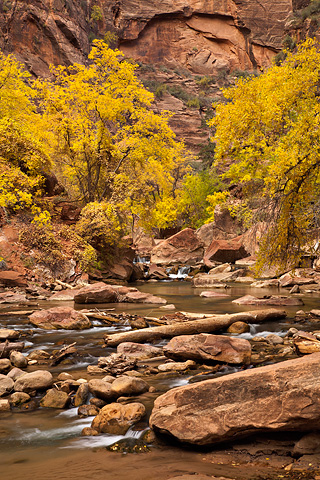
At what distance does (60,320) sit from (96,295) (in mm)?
4150

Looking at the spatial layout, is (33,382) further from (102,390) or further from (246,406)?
(246,406)

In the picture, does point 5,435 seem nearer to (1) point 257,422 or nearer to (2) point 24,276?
(1) point 257,422

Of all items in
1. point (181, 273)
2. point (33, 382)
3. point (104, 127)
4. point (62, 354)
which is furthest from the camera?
point (181, 273)

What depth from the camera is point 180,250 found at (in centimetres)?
3303

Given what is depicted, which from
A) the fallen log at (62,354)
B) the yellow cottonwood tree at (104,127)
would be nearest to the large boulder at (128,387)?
the fallen log at (62,354)

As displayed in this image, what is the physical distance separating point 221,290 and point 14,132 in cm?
1217

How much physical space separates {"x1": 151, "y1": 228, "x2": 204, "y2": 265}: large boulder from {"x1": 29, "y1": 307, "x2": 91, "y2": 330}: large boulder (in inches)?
854

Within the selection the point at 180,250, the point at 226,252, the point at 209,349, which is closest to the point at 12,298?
the point at 209,349

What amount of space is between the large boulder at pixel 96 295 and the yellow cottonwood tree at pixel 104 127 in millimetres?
8499

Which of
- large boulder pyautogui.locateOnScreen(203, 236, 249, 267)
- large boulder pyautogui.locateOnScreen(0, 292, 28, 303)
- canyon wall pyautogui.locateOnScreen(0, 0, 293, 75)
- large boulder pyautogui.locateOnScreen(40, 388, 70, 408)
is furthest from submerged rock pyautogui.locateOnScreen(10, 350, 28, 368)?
canyon wall pyautogui.locateOnScreen(0, 0, 293, 75)

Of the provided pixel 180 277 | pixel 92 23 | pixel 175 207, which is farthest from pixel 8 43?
pixel 180 277

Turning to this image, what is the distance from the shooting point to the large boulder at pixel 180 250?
32562mm

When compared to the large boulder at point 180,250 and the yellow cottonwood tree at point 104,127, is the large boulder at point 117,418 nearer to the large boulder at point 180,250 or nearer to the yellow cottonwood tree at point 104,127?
the yellow cottonwood tree at point 104,127

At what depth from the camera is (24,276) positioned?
17031 millimetres
